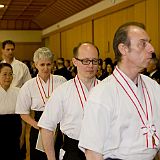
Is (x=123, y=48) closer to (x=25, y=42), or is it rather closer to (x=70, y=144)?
(x=70, y=144)

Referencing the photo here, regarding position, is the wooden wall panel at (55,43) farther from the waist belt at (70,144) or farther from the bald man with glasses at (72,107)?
the waist belt at (70,144)

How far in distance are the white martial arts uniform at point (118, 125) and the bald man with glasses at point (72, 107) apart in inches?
30.5

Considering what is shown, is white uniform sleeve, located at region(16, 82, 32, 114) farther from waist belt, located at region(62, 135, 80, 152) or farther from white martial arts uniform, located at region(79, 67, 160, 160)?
white martial arts uniform, located at region(79, 67, 160, 160)

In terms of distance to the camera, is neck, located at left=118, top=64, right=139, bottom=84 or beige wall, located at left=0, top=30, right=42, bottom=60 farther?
beige wall, located at left=0, top=30, right=42, bottom=60

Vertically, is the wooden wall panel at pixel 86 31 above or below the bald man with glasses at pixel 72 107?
above

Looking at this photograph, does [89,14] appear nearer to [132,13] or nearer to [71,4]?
[71,4]

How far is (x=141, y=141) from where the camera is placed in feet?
7.29

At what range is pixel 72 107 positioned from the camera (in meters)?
3.06

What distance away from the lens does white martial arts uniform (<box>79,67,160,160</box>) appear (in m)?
2.20

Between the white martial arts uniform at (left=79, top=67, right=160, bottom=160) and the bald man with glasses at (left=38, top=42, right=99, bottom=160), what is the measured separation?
774mm

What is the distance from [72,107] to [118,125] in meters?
0.91

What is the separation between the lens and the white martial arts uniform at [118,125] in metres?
2.20

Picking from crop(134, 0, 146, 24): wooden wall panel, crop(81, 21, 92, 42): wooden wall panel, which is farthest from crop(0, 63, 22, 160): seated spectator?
crop(81, 21, 92, 42): wooden wall panel

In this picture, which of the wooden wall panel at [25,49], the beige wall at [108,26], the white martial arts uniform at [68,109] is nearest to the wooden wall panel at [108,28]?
the beige wall at [108,26]
